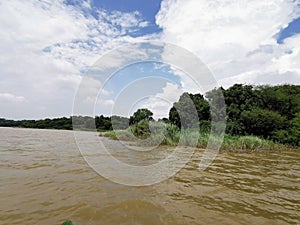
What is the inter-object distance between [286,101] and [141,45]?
51.8ft

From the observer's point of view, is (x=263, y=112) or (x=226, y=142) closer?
(x=226, y=142)

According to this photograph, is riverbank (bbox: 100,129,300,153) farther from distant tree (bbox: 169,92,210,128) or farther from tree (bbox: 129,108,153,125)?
distant tree (bbox: 169,92,210,128)

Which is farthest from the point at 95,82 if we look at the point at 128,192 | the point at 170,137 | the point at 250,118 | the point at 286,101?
the point at 286,101

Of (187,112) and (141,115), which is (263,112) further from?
(141,115)

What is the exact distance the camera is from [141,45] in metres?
6.55

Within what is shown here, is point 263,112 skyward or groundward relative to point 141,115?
skyward

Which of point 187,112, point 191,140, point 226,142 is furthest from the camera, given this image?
point 187,112

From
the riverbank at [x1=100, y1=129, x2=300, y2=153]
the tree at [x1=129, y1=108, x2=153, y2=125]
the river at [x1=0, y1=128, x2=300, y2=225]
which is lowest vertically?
the river at [x1=0, y1=128, x2=300, y2=225]

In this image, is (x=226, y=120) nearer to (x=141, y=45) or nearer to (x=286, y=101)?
(x=286, y=101)

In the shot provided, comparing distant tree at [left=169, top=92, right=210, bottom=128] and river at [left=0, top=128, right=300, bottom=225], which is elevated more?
distant tree at [left=169, top=92, right=210, bottom=128]

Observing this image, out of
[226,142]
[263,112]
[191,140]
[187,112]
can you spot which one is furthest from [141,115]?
[263,112]

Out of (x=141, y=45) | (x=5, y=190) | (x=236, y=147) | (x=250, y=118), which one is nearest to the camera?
(x=5, y=190)

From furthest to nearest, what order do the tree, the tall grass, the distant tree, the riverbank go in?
1. the distant tree
2. the tree
3. the tall grass
4. the riverbank

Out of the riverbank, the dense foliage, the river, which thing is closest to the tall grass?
the riverbank
